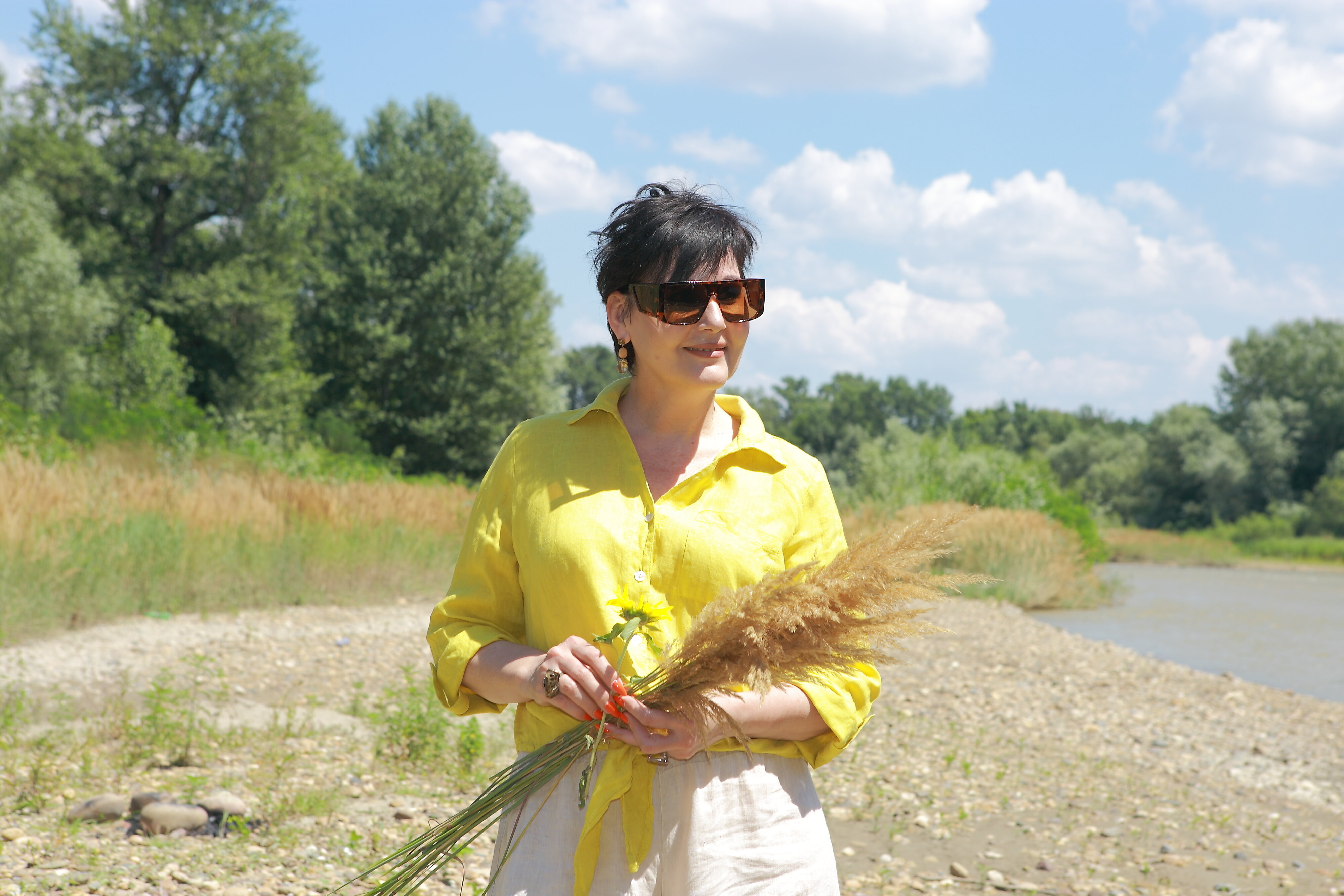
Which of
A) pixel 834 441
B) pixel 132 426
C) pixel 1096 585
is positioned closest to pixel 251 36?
pixel 132 426

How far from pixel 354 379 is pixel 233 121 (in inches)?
312

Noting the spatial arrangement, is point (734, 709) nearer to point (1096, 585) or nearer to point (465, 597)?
point (465, 597)

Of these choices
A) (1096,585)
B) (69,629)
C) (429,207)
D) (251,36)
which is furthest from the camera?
(429,207)

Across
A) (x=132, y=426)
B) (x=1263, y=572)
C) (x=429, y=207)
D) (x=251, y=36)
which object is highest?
(x=251, y=36)

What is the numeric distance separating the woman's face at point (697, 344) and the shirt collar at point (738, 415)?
0.38 ft

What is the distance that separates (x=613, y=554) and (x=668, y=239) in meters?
0.62

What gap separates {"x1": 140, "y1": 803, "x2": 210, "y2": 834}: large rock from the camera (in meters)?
4.29

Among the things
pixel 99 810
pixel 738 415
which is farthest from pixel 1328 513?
pixel 738 415

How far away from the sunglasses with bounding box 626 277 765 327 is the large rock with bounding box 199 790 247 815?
11.8ft

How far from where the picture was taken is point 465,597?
79.6 inches

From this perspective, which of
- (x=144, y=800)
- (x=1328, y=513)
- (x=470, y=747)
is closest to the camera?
(x=144, y=800)

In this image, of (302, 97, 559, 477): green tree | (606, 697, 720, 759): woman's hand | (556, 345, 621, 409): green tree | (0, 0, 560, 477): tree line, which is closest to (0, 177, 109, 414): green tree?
(0, 0, 560, 477): tree line

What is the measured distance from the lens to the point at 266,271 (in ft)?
93.2

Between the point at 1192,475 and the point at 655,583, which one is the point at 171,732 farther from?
the point at 1192,475
